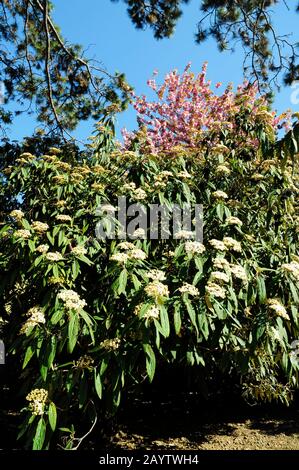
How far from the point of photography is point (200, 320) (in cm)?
196

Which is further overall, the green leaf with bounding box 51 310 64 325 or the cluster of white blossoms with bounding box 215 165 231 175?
the cluster of white blossoms with bounding box 215 165 231 175

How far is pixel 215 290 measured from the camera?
2.01 meters

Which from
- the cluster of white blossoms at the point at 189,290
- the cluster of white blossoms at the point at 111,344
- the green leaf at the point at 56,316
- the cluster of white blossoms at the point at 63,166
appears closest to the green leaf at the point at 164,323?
the cluster of white blossoms at the point at 189,290

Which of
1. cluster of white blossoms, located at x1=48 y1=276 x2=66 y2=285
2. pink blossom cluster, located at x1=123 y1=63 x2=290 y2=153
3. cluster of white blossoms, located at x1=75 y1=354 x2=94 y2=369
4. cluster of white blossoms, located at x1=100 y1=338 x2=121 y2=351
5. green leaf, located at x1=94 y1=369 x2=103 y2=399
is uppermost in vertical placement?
pink blossom cluster, located at x1=123 y1=63 x2=290 y2=153

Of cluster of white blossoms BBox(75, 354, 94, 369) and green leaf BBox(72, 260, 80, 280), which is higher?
green leaf BBox(72, 260, 80, 280)

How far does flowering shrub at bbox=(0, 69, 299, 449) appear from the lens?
1964 millimetres

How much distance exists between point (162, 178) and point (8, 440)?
2626 millimetres

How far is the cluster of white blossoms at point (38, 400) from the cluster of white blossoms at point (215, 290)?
3.03 ft

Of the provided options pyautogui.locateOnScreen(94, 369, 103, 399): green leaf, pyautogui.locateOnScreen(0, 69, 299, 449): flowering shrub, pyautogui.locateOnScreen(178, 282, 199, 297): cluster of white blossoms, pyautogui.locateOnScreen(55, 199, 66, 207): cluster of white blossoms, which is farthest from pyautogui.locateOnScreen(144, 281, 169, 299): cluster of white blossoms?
pyautogui.locateOnScreen(55, 199, 66, 207): cluster of white blossoms

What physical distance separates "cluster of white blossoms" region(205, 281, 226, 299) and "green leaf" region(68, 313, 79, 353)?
669 millimetres

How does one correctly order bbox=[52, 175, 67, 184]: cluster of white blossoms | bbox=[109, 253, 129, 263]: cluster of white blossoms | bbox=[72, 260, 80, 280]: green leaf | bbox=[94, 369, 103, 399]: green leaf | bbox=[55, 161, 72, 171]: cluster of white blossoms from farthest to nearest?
1. bbox=[55, 161, 72, 171]: cluster of white blossoms
2. bbox=[52, 175, 67, 184]: cluster of white blossoms
3. bbox=[72, 260, 80, 280]: green leaf
4. bbox=[109, 253, 129, 263]: cluster of white blossoms
5. bbox=[94, 369, 103, 399]: green leaf

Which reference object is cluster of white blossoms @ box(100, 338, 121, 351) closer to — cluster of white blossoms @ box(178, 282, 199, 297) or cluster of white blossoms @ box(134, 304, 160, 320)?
cluster of white blossoms @ box(134, 304, 160, 320)
